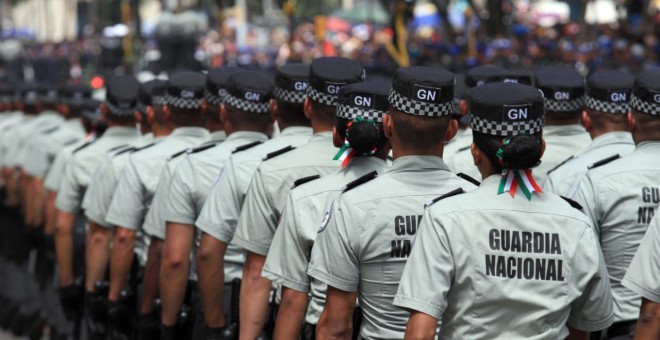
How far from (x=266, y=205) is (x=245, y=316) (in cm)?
52

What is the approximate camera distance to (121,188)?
8336 mm

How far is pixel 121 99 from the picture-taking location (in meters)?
9.86

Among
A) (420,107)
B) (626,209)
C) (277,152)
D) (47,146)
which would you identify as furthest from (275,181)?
(47,146)

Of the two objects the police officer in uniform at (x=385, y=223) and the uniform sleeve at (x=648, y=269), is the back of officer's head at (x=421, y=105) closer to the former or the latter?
the police officer in uniform at (x=385, y=223)

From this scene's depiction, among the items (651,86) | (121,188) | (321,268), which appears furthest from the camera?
(121,188)

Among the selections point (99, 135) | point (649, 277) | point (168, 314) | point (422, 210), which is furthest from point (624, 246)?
point (99, 135)

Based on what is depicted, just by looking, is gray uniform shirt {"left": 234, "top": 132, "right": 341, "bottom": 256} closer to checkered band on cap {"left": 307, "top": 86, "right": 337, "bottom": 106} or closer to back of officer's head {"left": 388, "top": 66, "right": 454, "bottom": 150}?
checkered band on cap {"left": 307, "top": 86, "right": 337, "bottom": 106}

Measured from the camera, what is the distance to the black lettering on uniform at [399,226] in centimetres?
496

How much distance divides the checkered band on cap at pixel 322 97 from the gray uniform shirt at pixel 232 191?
20.5 inches

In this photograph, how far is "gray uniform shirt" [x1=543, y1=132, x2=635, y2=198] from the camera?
22.1 feet

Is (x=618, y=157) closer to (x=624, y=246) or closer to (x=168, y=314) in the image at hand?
(x=624, y=246)

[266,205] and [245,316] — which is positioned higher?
[266,205]

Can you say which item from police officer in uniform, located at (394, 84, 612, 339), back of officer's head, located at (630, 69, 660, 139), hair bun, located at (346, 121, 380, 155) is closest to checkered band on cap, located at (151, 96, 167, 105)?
hair bun, located at (346, 121, 380, 155)

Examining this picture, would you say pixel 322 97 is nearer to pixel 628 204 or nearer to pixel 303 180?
pixel 303 180
